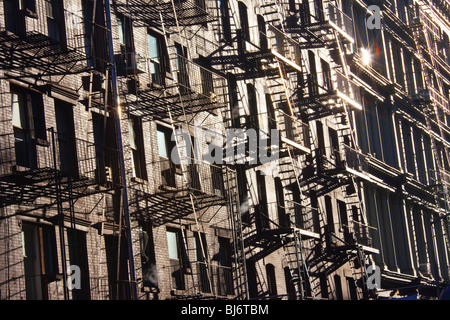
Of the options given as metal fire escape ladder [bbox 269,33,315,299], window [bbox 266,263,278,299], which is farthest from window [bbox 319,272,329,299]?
window [bbox 266,263,278,299]

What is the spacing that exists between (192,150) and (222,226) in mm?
2983

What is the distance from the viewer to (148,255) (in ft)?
104

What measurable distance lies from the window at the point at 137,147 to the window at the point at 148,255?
152 centimetres

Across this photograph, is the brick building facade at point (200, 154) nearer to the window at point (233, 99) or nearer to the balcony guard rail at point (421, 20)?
the window at point (233, 99)

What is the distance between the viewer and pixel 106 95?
30141 millimetres

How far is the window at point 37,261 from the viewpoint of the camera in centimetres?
2616

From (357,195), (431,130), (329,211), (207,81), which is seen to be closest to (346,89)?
(357,195)

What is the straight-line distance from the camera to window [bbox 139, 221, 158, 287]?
31.5 metres

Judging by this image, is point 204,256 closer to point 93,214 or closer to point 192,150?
point 192,150

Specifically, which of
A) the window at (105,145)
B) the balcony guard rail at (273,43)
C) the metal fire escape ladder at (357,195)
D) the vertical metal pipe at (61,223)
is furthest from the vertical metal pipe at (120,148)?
the metal fire escape ladder at (357,195)

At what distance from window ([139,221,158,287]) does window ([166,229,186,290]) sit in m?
0.90

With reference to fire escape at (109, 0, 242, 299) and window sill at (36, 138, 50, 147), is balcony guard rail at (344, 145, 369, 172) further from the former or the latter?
window sill at (36, 138, 50, 147)

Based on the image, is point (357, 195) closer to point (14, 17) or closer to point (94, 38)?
point (94, 38)
